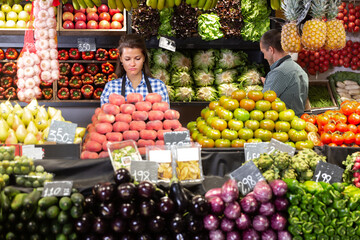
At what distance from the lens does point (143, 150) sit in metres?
2.29

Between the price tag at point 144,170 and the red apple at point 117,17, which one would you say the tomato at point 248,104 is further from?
the red apple at point 117,17

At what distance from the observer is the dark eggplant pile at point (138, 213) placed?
1.72m

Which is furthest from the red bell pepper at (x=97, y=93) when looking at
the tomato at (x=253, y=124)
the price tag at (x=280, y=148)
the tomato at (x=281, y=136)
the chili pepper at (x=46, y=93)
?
the price tag at (x=280, y=148)

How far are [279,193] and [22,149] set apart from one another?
144 cm

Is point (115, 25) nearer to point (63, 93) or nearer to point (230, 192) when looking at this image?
point (63, 93)

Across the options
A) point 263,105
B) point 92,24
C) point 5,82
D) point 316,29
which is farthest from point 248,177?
point 5,82

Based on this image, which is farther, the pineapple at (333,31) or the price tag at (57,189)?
Result: the pineapple at (333,31)

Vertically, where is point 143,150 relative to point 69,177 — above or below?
above

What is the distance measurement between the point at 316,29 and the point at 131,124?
6.62 feet

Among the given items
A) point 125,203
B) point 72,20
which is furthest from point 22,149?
point 72,20

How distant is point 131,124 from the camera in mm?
2398

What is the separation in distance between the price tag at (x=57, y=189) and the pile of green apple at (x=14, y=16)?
3639 mm

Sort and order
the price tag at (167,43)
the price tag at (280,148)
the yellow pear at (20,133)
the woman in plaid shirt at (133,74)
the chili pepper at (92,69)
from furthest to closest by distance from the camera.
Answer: the chili pepper at (92,69) → the price tag at (167,43) → the woman in plaid shirt at (133,74) → the yellow pear at (20,133) → the price tag at (280,148)

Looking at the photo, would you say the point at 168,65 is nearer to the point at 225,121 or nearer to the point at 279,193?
the point at 225,121
